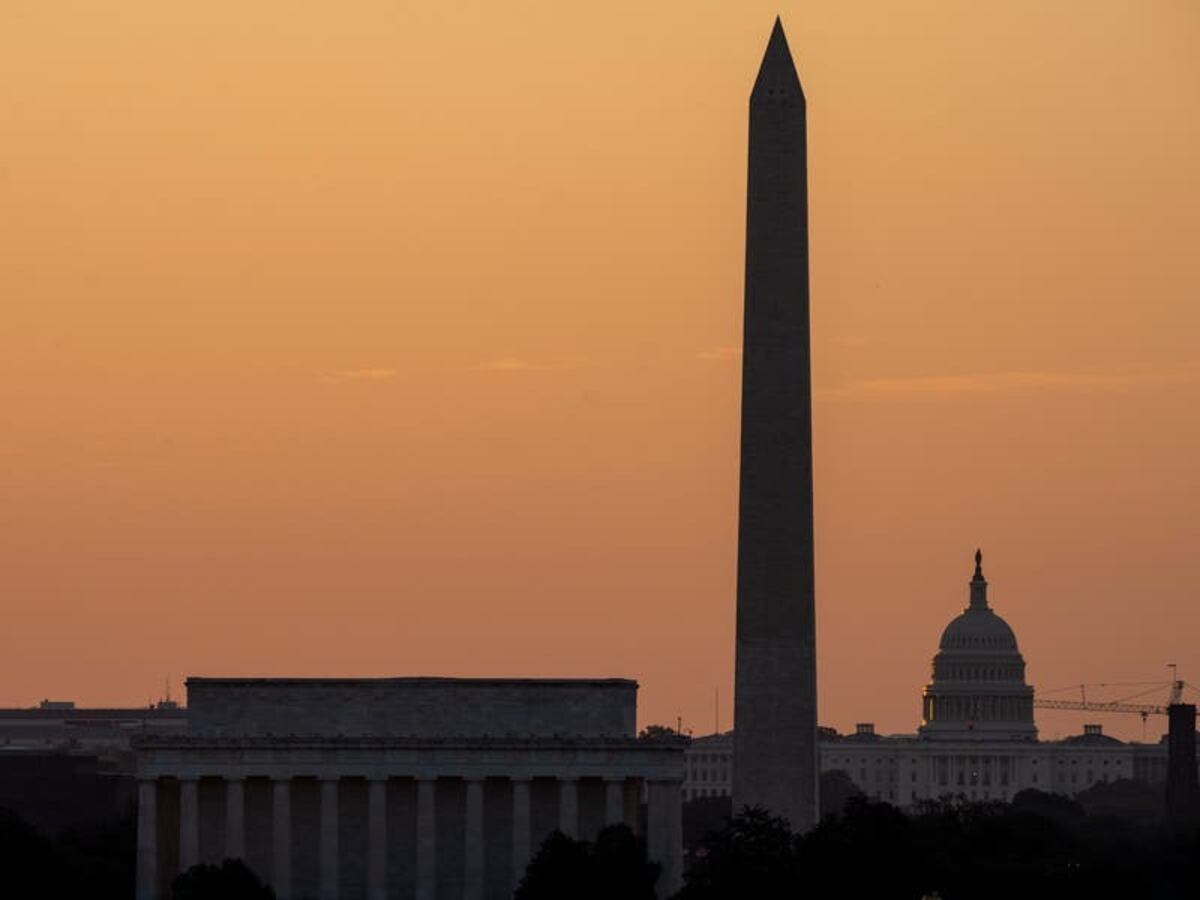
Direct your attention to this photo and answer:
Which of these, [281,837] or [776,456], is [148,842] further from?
[776,456]

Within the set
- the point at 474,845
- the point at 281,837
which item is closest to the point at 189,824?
the point at 281,837

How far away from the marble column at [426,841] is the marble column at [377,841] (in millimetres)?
1147

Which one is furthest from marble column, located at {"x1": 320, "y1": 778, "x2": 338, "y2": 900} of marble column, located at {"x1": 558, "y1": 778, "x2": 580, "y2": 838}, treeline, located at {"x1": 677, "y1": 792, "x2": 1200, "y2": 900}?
treeline, located at {"x1": 677, "y1": 792, "x2": 1200, "y2": 900}

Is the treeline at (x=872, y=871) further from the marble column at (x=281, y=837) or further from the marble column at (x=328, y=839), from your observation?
the marble column at (x=281, y=837)

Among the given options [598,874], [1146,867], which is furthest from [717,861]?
[1146,867]

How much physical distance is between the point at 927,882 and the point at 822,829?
14.6ft

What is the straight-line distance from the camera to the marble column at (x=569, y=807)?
177375 mm

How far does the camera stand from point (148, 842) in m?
177

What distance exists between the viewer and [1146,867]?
186 m

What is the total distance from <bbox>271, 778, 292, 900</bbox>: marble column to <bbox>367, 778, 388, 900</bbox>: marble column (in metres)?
2.81

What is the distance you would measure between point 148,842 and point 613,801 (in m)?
16.3

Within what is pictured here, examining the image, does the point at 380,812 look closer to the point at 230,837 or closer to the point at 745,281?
the point at 230,837

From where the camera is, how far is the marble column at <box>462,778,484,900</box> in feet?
581

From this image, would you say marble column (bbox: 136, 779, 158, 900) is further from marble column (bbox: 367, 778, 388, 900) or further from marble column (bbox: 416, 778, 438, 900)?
marble column (bbox: 416, 778, 438, 900)
